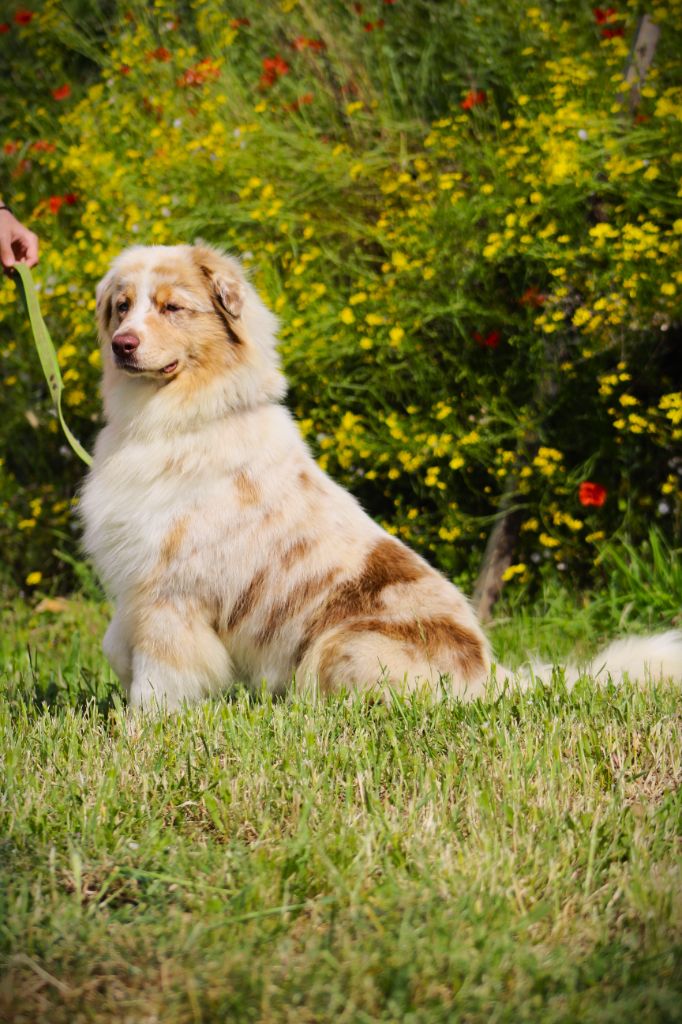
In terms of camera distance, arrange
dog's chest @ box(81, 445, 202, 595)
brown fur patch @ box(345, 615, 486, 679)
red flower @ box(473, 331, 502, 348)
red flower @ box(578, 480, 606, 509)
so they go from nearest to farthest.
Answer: brown fur patch @ box(345, 615, 486, 679), dog's chest @ box(81, 445, 202, 595), red flower @ box(578, 480, 606, 509), red flower @ box(473, 331, 502, 348)

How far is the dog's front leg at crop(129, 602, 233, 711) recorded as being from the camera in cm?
362

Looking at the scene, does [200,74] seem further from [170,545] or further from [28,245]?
[170,545]

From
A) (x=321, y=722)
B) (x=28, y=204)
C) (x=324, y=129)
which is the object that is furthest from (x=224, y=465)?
(x=28, y=204)

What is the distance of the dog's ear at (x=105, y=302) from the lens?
390 cm

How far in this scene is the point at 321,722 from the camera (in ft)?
10.7

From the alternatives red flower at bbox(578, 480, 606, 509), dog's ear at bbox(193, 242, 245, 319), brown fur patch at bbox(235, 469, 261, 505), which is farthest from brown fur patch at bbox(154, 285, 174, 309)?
red flower at bbox(578, 480, 606, 509)

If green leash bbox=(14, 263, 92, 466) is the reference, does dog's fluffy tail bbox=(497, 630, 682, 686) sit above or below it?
below

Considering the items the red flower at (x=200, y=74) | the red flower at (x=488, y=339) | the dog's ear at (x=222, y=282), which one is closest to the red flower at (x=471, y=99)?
the red flower at (x=488, y=339)

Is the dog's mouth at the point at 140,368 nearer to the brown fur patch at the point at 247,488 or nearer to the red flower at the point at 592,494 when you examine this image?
the brown fur patch at the point at 247,488

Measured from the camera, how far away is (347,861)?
247cm

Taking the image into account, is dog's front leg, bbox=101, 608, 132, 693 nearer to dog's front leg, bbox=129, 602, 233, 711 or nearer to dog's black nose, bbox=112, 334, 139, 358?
dog's front leg, bbox=129, 602, 233, 711

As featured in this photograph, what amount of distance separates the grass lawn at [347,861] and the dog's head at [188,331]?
3.39 feet

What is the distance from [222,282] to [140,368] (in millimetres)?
419

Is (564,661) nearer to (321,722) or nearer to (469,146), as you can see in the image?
(321,722)
